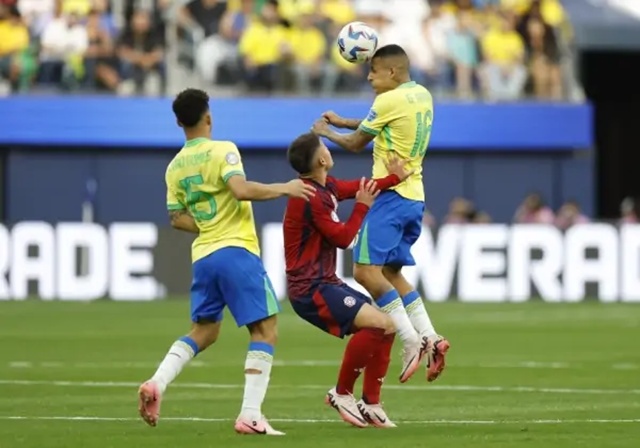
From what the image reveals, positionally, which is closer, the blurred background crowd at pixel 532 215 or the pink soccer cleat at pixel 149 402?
the pink soccer cleat at pixel 149 402

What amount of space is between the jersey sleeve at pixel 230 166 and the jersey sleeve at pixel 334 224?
0.59 metres

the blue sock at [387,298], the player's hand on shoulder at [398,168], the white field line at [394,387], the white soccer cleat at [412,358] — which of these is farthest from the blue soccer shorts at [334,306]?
the white field line at [394,387]

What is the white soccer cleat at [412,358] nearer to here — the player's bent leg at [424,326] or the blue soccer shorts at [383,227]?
the player's bent leg at [424,326]

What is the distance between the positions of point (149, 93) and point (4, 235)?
549 centimetres

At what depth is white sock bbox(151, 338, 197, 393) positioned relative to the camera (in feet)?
36.4

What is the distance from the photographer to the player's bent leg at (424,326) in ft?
39.5

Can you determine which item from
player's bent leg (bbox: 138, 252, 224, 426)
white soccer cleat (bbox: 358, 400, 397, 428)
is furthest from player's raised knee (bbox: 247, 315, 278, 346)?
white soccer cleat (bbox: 358, 400, 397, 428)

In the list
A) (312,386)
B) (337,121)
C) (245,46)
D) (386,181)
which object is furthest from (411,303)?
(245,46)

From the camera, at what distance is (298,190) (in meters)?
11.0

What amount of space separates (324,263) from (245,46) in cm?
2163

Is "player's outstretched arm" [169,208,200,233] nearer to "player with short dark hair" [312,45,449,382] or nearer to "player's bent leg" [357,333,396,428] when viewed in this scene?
"player with short dark hair" [312,45,449,382]

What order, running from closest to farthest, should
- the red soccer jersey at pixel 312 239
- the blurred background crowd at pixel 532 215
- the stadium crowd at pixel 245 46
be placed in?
the red soccer jersey at pixel 312 239 < the blurred background crowd at pixel 532 215 < the stadium crowd at pixel 245 46

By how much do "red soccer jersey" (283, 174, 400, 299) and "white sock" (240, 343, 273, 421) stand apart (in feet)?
1.82

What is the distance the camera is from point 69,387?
1488cm
